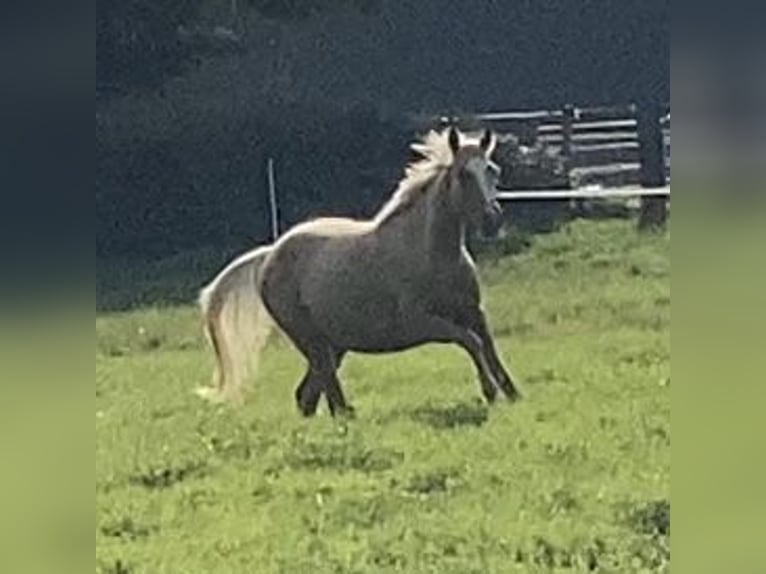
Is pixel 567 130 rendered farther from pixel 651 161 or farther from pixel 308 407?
pixel 308 407

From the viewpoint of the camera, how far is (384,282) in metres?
4.06

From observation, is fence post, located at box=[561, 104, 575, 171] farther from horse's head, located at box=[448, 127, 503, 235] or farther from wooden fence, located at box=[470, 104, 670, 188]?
horse's head, located at box=[448, 127, 503, 235]

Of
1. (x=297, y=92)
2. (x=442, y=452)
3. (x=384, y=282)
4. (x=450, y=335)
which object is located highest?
(x=297, y=92)

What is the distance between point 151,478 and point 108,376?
224 millimetres

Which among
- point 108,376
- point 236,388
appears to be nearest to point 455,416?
point 236,388

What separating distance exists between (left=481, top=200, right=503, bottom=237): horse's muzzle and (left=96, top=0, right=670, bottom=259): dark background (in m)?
0.20

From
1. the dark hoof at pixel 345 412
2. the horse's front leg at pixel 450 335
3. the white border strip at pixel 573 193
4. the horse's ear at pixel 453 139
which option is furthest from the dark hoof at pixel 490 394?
the horse's ear at pixel 453 139

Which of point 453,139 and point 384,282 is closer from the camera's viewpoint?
point 453,139

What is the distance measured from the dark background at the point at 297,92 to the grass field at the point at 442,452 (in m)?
0.24

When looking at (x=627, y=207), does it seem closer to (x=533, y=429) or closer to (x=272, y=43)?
(x=533, y=429)

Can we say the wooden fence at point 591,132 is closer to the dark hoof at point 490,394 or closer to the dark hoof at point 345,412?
the dark hoof at point 490,394

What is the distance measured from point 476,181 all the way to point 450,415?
0.48 meters

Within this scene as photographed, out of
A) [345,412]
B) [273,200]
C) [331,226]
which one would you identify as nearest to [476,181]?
[331,226]
